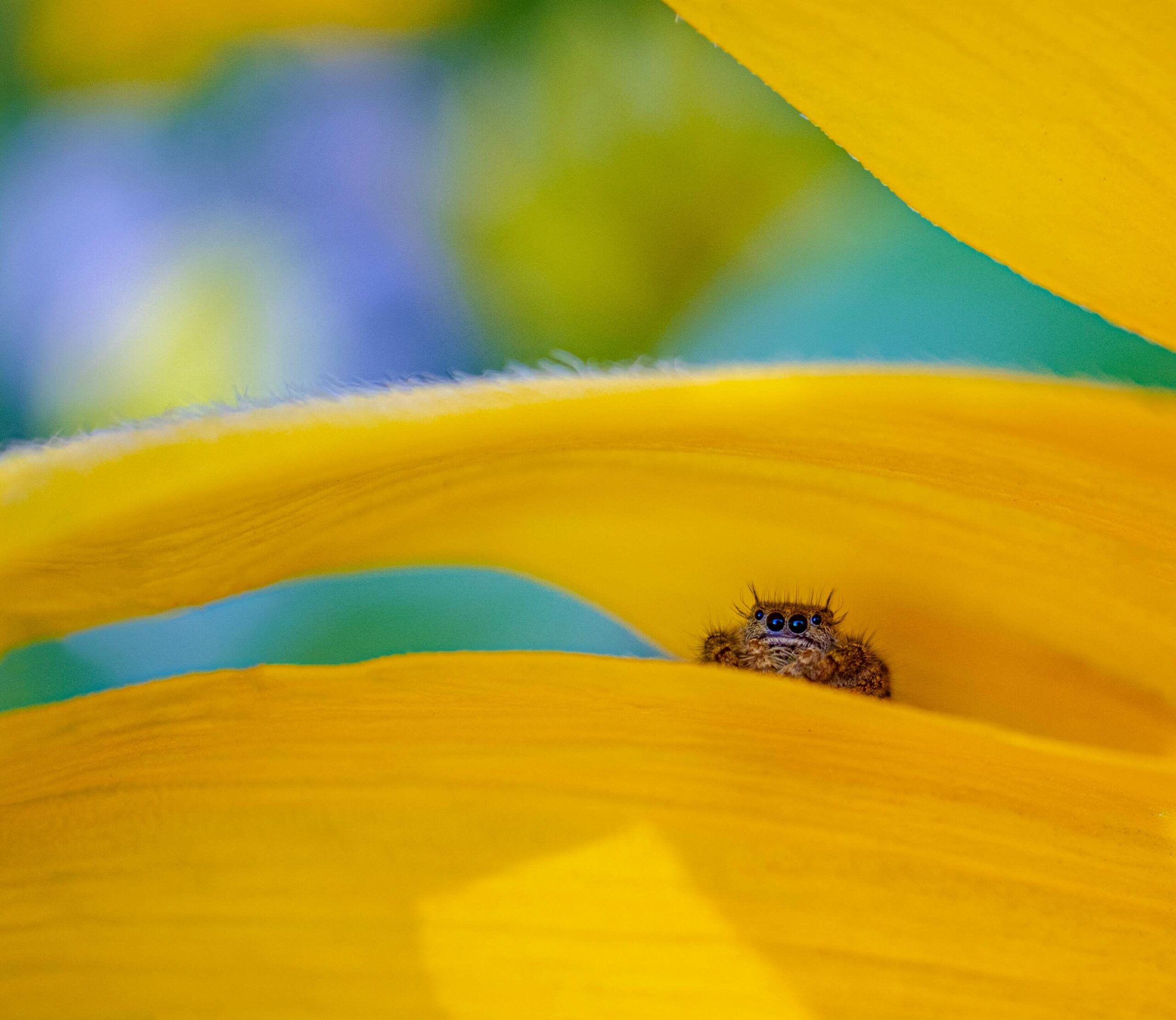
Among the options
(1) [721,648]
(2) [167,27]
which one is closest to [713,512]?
(1) [721,648]

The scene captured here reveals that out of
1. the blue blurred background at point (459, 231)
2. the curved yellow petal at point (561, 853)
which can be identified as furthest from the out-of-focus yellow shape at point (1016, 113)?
the curved yellow petal at point (561, 853)

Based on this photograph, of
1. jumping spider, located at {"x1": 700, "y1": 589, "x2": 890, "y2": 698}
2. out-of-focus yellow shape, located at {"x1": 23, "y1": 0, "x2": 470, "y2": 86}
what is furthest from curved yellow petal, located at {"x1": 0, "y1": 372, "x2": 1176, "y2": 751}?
out-of-focus yellow shape, located at {"x1": 23, "y1": 0, "x2": 470, "y2": 86}

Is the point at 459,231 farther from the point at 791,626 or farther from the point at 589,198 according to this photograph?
the point at 791,626

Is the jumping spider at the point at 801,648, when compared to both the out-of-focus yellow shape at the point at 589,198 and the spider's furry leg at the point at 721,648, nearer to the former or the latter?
the spider's furry leg at the point at 721,648

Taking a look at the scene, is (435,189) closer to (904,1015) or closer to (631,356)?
(631,356)

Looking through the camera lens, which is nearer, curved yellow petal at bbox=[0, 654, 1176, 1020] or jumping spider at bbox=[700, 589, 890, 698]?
curved yellow petal at bbox=[0, 654, 1176, 1020]

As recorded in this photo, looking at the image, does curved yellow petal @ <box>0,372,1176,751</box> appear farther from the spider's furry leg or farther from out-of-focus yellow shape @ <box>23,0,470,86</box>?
out-of-focus yellow shape @ <box>23,0,470,86</box>

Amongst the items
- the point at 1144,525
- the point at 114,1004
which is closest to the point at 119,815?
the point at 114,1004
